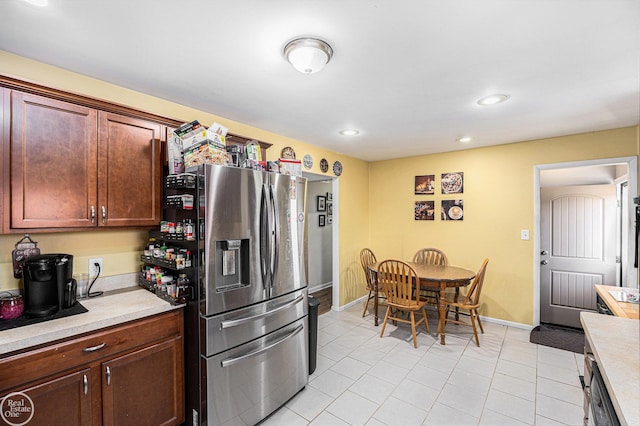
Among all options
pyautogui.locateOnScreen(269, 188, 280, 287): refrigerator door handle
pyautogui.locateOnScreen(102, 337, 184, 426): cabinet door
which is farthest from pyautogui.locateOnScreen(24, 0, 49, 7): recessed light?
pyautogui.locateOnScreen(102, 337, 184, 426): cabinet door

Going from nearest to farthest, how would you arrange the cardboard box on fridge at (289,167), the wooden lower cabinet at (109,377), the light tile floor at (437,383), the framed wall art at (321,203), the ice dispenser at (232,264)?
the wooden lower cabinet at (109,377)
the ice dispenser at (232,264)
the light tile floor at (437,383)
the cardboard box on fridge at (289,167)
the framed wall art at (321,203)

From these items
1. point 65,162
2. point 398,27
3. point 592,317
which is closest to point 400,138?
point 398,27

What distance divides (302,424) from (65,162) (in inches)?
88.7

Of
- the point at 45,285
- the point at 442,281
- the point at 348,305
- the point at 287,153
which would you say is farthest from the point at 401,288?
the point at 45,285

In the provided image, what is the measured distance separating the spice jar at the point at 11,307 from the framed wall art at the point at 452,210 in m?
4.33

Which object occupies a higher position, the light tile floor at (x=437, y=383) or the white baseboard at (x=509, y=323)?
the white baseboard at (x=509, y=323)

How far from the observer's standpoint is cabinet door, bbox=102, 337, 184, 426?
61.0 inches

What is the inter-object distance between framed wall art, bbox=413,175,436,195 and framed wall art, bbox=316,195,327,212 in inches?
Result: 76.1

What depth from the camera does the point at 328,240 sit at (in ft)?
19.6

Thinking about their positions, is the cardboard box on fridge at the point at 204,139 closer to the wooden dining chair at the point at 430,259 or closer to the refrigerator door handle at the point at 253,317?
the refrigerator door handle at the point at 253,317

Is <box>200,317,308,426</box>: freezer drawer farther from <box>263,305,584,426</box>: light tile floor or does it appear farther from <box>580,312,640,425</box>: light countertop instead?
<box>580,312,640,425</box>: light countertop

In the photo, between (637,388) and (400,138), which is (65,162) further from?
(400,138)

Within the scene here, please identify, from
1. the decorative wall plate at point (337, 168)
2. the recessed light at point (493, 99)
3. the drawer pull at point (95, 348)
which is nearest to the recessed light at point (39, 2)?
the drawer pull at point (95, 348)

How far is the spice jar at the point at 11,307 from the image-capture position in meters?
1.47
